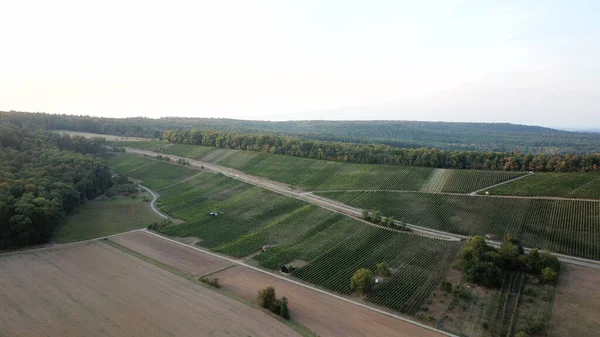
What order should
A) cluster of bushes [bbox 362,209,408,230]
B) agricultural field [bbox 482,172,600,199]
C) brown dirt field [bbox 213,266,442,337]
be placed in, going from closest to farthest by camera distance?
brown dirt field [bbox 213,266,442,337] → cluster of bushes [bbox 362,209,408,230] → agricultural field [bbox 482,172,600,199]

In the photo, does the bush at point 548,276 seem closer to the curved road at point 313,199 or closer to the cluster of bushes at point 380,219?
the curved road at point 313,199

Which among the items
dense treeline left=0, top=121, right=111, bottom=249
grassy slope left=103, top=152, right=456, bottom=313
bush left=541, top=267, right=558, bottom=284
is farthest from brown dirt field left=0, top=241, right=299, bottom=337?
bush left=541, top=267, right=558, bottom=284

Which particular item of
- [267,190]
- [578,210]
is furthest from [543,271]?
[267,190]

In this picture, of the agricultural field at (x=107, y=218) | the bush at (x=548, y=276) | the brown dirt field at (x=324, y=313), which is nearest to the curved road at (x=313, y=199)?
the bush at (x=548, y=276)

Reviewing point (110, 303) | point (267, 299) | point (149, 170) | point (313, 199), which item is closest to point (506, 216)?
point (313, 199)

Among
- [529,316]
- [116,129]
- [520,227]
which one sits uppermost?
[116,129]

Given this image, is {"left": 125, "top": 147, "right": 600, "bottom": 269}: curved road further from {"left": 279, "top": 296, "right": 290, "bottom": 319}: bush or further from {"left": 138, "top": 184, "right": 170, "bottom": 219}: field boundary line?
{"left": 279, "top": 296, "right": 290, "bottom": 319}: bush

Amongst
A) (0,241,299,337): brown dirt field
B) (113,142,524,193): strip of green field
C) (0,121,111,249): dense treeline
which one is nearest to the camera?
(0,241,299,337): brown dirt field

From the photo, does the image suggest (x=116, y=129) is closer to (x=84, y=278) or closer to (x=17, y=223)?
(x=17, y=223)
